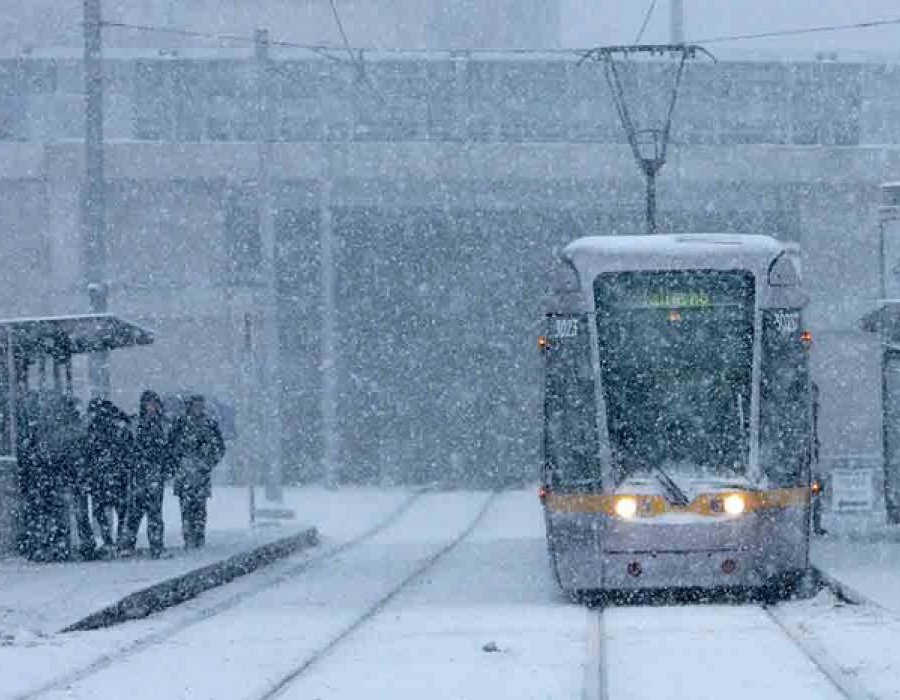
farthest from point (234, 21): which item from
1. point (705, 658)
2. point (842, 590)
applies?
point (705, 658)

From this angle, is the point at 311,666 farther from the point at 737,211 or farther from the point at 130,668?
the point at 737,211

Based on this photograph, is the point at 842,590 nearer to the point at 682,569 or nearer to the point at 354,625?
the point at 682,569

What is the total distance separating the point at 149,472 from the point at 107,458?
487 millimetres

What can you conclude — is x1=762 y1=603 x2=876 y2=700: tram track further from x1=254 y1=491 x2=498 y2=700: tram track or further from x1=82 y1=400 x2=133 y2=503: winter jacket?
x1=82 y1=400 x2=133 y2=503: winter jacket

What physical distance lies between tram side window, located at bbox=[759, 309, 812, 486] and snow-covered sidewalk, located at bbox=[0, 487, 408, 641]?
490 centimetres

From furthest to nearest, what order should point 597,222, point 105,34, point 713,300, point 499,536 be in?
point 105,34
point 597,222
point 499,536
point 713,300

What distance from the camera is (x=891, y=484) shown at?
26250 mm

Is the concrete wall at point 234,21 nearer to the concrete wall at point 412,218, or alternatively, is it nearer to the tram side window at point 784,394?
the concrete wall at point 412,218

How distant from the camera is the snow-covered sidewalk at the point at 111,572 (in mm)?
14953

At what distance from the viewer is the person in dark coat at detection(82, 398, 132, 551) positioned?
69.2 ft

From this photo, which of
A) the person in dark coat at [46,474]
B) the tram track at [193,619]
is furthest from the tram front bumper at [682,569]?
the person in dark coat at [46,474]

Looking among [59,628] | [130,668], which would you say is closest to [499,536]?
[59,628]

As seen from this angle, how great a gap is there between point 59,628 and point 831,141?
3790 centimetres

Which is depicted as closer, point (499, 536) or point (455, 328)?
point (499, 536)
